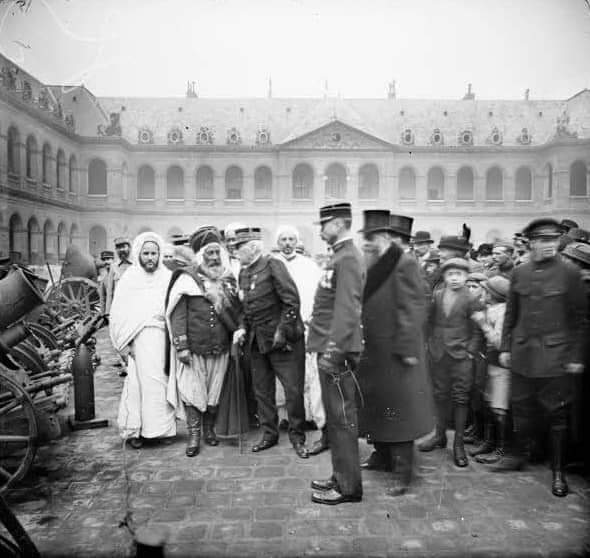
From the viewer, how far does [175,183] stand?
31.2 meters

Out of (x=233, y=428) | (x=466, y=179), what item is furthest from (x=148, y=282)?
(x=466, y=179)

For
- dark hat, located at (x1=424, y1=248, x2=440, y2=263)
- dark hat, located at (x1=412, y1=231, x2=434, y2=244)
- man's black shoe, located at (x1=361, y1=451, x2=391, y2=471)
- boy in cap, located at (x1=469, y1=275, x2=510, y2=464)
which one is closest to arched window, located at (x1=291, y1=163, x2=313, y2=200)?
dark hat, located at (x1=412, y1=231, x2=434, y2=244)

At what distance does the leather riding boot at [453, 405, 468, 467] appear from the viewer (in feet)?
14.8

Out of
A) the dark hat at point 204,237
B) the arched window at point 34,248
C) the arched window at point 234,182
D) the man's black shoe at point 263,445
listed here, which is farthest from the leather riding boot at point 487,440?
the arched window at point 234,182

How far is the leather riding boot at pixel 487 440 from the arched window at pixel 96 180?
22.1 m

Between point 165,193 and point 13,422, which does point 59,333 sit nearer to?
point 13,422

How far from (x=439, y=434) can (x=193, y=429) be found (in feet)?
8.33

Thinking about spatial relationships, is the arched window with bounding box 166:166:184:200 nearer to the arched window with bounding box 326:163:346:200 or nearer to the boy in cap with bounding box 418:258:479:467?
the arched window with bounding box 326:163:346:200

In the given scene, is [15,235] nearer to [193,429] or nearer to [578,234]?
[193,429]

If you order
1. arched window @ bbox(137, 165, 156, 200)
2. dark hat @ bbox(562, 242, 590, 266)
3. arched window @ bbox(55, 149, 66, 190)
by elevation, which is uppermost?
arched window @ bbox(137, 165, 156, 200)

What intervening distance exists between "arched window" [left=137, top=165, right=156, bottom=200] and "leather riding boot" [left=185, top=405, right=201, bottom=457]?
2697 centimetres

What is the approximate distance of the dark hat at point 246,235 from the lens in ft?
16.5

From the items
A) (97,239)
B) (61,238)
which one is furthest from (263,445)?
(97,239)

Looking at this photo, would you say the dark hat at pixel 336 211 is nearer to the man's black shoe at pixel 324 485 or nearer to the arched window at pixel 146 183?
the man's black shoe at pixel 324 485
